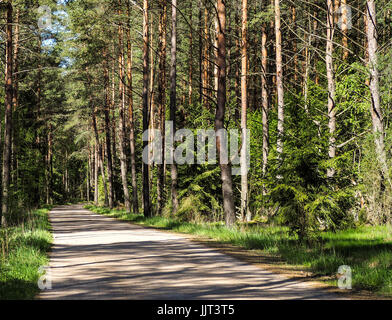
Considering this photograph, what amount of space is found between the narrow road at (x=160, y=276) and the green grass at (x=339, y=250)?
112cm

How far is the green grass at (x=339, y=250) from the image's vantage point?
7555 mm

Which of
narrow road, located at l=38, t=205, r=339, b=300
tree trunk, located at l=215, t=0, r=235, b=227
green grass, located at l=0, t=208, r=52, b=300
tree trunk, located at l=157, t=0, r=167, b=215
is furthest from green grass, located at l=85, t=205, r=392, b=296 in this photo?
tree trunk, located at l=157, t=0, r=167, b=215

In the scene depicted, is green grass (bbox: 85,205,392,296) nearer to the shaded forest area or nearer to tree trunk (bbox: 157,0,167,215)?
the shaded forest area

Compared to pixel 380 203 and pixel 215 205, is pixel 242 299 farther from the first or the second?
pixel 215 205

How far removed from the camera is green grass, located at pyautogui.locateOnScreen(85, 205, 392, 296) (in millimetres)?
7555

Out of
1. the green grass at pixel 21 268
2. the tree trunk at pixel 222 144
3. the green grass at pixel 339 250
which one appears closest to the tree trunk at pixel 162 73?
the tree trunk at pixel 222 144

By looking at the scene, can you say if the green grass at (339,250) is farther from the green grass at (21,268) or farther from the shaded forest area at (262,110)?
the green grass at (21,268)

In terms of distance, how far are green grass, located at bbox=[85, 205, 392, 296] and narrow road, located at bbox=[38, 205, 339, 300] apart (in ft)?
3.68

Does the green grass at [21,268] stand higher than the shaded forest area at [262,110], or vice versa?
the shaded forest area at [262,110]

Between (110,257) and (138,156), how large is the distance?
1696 inches

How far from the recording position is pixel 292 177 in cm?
1097

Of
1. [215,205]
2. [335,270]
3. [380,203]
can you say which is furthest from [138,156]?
[335,270]

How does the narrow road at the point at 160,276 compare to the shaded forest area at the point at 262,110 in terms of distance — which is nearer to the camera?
the narrow road at the point at 160,276

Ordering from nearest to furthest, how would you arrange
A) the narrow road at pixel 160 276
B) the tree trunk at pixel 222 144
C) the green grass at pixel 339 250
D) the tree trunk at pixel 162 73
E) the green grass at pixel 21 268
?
the narrow road at pixel 160 276, the green grass at pixel 21 268, the green grass at pixel 339 250, the tree trunk at pixel 222 144, the tree trunk at pixel 162 73
